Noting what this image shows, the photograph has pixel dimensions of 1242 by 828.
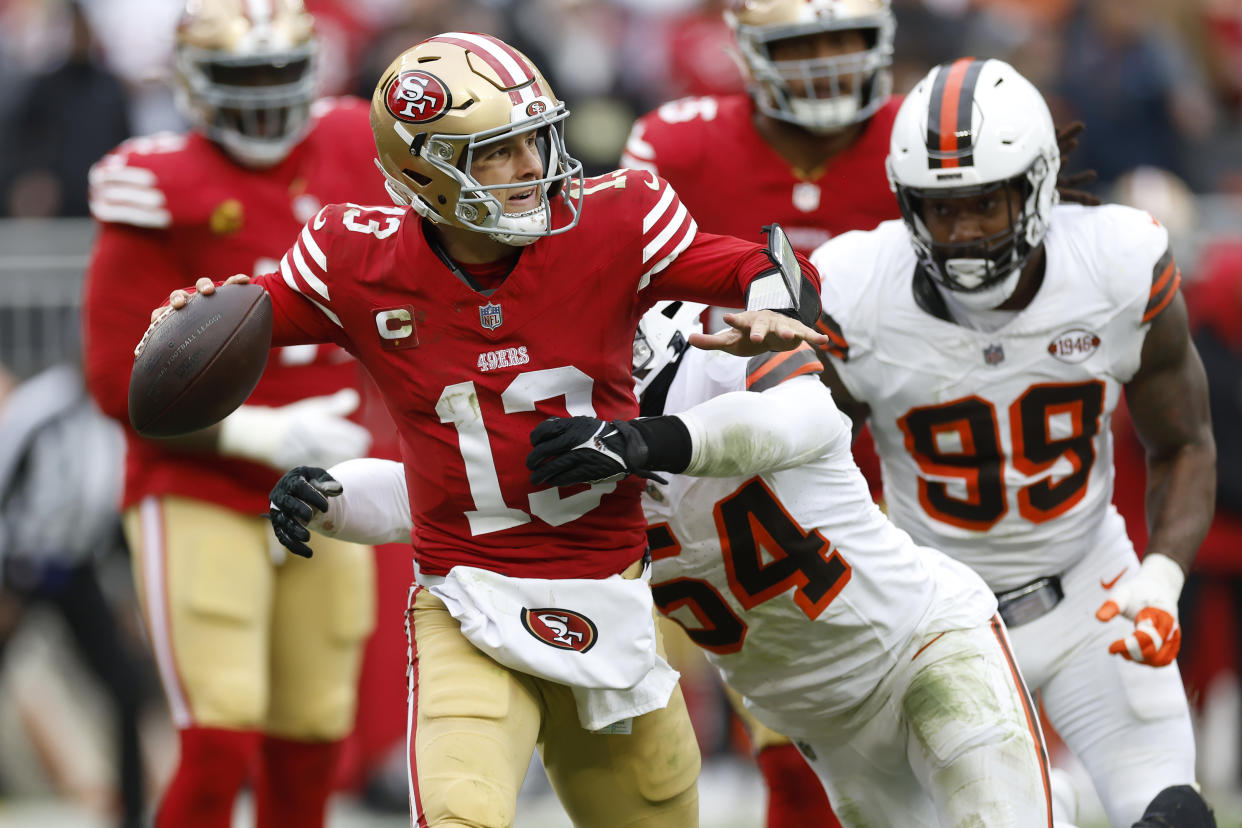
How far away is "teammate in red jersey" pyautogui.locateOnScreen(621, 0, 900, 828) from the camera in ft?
17.1

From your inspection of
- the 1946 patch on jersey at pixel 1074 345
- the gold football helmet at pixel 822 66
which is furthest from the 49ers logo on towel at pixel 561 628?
the gold football helmet at pixel 822 66

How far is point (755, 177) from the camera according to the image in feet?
17.4

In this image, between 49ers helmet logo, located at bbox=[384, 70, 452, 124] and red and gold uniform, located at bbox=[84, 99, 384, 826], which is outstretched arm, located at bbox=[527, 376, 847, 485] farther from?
red and gold uniform, located at bbox=[84, 99, 384, 826]

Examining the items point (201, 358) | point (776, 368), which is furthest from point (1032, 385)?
point (201, 358)

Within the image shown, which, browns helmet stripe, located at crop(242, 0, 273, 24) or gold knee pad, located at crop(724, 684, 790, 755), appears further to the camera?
browns helmet stripe, located at crop(242, 0, 273, 24)

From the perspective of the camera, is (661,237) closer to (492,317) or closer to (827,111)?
(492,317)

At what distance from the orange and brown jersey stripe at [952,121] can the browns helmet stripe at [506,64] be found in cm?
98

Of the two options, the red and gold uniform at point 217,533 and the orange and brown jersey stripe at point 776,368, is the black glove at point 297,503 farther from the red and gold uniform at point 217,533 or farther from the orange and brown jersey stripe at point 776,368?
the red and gold uniform at point 217,533

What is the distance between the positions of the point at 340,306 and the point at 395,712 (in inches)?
151

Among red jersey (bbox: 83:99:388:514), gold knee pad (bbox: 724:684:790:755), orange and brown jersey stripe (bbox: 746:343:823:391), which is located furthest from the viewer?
red jersey (bbox: 83:99:388:514)

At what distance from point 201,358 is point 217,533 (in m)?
1.62

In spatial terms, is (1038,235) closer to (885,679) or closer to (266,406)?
(885,679)

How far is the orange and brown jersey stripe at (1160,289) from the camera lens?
13.9 ft

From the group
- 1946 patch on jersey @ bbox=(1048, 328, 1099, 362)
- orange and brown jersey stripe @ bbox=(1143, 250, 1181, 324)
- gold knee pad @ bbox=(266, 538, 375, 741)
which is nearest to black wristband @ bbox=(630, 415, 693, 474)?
1946 patch on jersey @ bbox=(1048, 328, 1099, 362)
